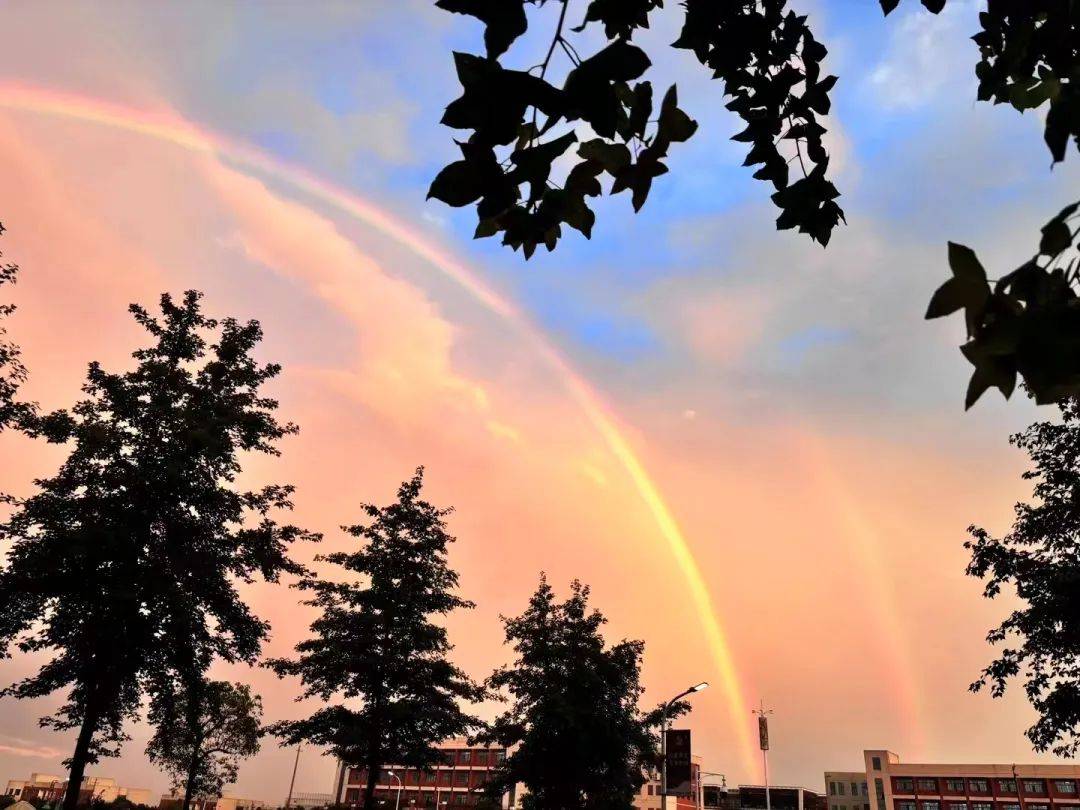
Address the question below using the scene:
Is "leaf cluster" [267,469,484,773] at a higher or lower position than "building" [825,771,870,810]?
higher

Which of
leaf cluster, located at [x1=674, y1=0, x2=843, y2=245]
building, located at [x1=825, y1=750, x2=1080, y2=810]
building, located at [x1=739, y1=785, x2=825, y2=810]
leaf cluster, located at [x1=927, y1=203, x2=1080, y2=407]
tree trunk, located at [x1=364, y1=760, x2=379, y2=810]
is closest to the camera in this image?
leaf cluster, located at [x1=927, y1=203, x2=1080, y2=407]

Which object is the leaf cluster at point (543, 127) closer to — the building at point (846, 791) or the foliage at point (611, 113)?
the foliage at point (611, 113)

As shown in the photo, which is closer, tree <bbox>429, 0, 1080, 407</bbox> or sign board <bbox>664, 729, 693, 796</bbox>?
tree <bbox>429, 0, 1080, 407</bbox>

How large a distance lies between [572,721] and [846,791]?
123689mm

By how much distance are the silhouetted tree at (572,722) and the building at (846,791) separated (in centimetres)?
11708

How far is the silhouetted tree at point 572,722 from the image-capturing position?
2677 cm

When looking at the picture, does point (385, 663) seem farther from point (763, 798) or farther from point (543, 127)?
point (763, 798)

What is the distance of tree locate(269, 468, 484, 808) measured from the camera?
24.1 m

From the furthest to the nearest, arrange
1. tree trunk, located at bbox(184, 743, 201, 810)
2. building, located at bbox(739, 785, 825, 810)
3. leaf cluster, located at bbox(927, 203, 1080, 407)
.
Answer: building, located at bbox(739, 785, 825, 810) < tree trunk, located at bbox(184, 743, 201, 810) < leaf cluster, located at bbox(927, 203, 1080, 407)

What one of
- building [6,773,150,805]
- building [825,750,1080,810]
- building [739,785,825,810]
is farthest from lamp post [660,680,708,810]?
building [6,773,150,805]

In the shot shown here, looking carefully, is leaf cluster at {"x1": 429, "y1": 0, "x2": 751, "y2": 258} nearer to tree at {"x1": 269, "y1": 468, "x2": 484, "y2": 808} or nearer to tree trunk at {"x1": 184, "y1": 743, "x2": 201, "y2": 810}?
tree at {"x1": 269, "y1": 468, "x2": 484, "y2": 808}

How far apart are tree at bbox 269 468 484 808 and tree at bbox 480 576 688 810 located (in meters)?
2.52

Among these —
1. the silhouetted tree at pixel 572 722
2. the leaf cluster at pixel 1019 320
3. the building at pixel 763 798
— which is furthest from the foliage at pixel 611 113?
the building at pixel 763 798

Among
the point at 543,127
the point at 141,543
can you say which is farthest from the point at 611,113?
the point at 141,543
